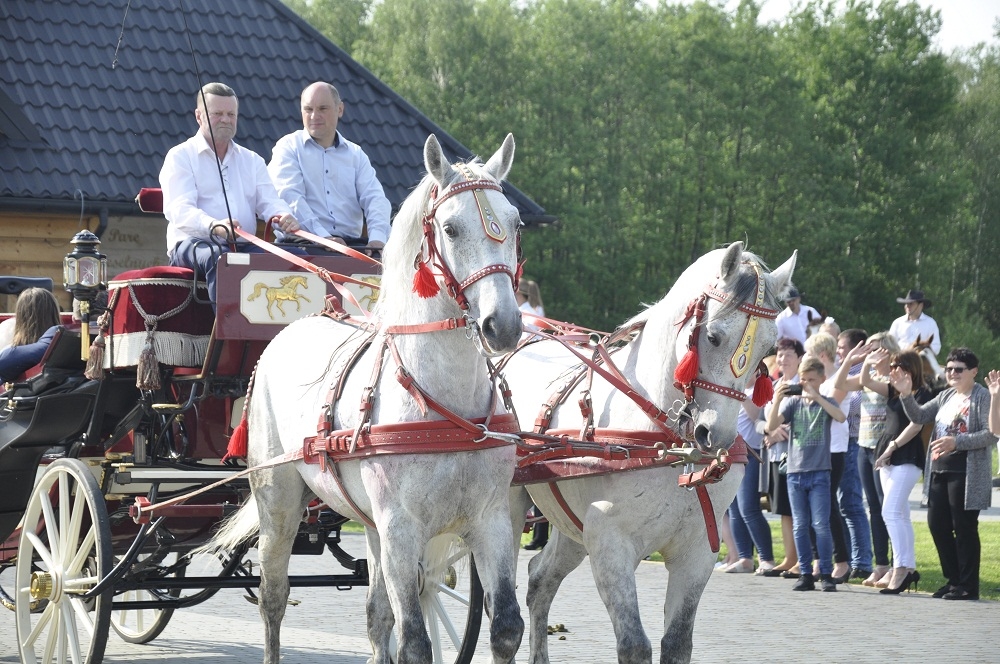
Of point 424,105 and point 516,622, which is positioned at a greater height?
point 424,105

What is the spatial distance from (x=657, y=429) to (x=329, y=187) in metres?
2.52

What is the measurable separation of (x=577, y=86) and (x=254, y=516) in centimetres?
3833

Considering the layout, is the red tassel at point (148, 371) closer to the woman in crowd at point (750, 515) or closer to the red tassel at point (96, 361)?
the red tassel at point (96, 361)

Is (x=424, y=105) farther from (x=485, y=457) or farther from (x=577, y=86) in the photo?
(x=485, y=457)

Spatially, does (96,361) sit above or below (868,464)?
above

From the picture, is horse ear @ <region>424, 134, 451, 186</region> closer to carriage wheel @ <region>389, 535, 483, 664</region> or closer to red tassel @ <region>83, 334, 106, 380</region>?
carriage wheel @ <region>389, 535, 483, 664</region>

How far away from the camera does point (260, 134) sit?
16844 mm

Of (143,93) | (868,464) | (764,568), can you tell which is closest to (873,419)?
(868,464)

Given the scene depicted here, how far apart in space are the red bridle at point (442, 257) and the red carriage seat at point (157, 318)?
6.39 feet

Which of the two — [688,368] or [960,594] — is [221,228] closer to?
[688,368]

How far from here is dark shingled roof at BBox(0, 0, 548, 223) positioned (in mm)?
15727

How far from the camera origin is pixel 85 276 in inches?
269

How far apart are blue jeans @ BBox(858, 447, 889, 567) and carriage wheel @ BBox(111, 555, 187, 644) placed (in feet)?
17.9

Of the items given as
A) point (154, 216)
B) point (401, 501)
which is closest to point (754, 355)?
point (401, 501)
